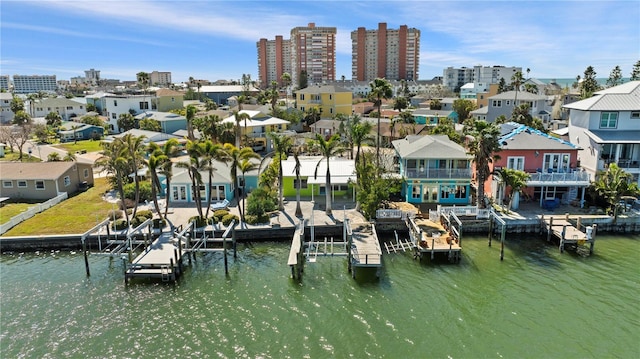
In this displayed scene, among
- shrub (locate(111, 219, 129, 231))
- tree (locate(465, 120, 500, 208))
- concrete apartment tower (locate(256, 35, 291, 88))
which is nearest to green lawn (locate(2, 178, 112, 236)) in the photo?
shrub (locate(111, 219, 129, 231))

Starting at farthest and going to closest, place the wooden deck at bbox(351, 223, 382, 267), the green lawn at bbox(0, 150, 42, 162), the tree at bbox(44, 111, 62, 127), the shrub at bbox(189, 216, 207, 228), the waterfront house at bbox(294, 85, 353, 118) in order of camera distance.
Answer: the waterfront house at bbox(294, 85, 353, 118) → the tree at bbox(44, 111, 62, 127) → the green lawn at bbox(0, 150, 42, 162) → the shrub at bbox(189, 216, 207, 228) → the wooden deck at bbox(351, 223, 382, 267)

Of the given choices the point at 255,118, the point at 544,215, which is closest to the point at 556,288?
the point at 544,215

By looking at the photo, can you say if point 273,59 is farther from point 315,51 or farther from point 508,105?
point 508,105

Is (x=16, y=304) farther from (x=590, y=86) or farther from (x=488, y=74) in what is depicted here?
(x=488, y=74)

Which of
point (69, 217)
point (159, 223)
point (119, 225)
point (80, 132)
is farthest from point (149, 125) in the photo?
point (159, 223)

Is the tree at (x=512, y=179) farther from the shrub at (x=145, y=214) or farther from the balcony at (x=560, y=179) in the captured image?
the shrub at (x=145, y=214)

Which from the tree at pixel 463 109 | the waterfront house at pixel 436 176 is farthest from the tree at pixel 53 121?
the tree at pixel 463 109

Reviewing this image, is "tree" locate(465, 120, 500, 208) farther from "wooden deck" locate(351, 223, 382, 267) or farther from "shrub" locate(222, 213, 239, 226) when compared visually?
"shrub" locate(222, 213, 239, 226)
